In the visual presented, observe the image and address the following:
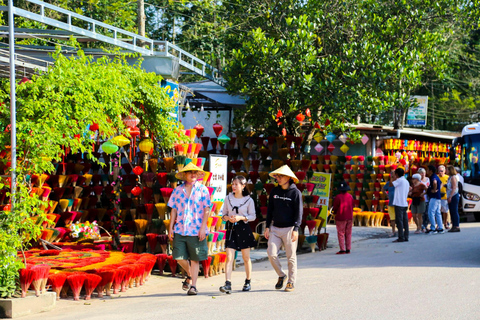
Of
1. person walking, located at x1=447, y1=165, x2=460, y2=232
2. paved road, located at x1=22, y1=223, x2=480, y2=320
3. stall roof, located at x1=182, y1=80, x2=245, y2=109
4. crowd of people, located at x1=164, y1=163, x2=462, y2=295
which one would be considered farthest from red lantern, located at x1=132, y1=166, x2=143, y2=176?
person walking, located at x1=447, y1=165, x2=460, y2=232

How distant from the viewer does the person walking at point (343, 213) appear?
43.4 ft

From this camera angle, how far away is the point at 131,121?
11.4 meters

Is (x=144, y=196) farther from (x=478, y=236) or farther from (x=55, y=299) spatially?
(x=478, y=236)

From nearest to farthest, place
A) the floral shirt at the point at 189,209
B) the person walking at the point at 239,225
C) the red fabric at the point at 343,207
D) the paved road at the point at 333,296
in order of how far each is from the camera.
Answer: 1. the paved road at the point at 333,296
2. the floral shirt at the point at 189,209
3. the person walking at the point at 239,225
4. the red fabric at the point at 343,207

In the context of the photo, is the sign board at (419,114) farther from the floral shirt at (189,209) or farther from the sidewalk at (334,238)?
the floral shirt at (189,209)

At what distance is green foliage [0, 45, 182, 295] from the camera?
26.0 feet

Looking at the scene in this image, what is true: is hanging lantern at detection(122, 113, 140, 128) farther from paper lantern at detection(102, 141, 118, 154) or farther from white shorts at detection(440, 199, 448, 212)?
white shorts at detection(440, 199, 448, 212)

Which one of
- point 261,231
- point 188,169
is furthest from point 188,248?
point 261,231

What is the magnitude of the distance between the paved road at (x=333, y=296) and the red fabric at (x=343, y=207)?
1281 millimetres

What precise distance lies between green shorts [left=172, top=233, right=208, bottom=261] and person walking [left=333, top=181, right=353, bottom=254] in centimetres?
524

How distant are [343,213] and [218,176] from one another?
11.0ft

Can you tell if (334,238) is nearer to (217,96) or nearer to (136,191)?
(217,96)

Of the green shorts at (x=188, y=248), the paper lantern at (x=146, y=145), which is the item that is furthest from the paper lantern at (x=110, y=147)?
the green shorts at (x=188, y=248)

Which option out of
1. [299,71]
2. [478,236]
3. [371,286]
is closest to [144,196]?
[371,286]
